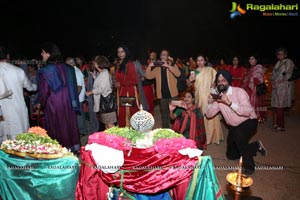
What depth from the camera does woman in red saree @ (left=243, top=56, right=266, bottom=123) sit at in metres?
7.13

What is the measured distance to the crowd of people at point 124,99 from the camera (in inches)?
164

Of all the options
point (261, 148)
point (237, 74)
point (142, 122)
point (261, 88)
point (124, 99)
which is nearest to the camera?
point (142, 122)

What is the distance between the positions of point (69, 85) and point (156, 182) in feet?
9.06

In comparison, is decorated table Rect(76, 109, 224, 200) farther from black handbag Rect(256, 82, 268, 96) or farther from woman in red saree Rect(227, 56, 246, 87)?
woman in red saree Rect(227, 56, 246, 87)

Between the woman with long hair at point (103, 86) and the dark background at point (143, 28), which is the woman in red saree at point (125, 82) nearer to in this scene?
the woman with long hair at point (103, 86)

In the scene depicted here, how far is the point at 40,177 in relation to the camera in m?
2.56

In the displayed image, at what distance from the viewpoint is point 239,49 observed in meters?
25.0

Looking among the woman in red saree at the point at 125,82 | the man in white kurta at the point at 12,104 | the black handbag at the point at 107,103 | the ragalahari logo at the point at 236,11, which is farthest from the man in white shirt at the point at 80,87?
the ragalahari logo at the point at 236,11


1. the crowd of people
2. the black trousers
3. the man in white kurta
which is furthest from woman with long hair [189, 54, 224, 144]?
the man in white kurta

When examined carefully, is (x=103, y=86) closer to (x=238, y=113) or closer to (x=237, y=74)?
(x=238, y=113)

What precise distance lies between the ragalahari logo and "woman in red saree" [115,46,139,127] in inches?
781

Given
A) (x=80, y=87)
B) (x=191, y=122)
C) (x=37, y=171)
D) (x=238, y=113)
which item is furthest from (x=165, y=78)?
(x=37, y=171)

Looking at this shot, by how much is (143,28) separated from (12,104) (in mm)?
22875

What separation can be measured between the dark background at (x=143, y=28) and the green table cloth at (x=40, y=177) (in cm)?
850
